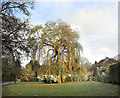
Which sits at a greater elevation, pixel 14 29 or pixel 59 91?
pixel 14 29

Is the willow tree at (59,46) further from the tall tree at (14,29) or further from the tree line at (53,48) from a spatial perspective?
the tall tree at (14,29)

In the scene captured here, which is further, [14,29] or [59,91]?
[14,29]

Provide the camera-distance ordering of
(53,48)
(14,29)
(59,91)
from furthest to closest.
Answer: (53,48)
(14,29)
(59,91)

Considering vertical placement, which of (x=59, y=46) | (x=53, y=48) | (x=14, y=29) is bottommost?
(x=53, y=48)

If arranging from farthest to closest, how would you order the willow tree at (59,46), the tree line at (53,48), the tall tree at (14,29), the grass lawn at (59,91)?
1. the willow tree at (59,46)
2. the tree line at (53,48)
3. the tall tree at (14,29)
4. the grass lawn at (59,91)

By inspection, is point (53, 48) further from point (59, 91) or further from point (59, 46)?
point (59, 91)

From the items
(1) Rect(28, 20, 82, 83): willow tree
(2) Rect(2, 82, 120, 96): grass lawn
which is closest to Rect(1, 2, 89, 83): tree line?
(1) Rect(28, 20, 82, 83): willow tree

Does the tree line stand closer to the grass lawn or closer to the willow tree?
the willow tree

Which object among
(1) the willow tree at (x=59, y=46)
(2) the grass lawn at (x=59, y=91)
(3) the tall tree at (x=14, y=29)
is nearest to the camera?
(2) the grass lawn at (x=59, y=91)

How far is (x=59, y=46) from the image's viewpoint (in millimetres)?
8359

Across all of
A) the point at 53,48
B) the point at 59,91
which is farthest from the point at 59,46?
the point at 59,91

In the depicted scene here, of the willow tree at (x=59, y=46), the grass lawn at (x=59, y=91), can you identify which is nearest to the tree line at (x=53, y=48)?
the willow tree at (x=59, y=46)

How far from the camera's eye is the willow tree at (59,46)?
26.5 feet

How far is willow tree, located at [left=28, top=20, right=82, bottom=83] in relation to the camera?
8062 millimetres
